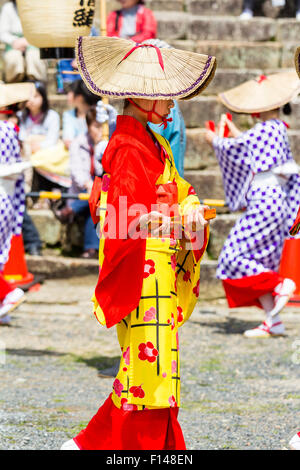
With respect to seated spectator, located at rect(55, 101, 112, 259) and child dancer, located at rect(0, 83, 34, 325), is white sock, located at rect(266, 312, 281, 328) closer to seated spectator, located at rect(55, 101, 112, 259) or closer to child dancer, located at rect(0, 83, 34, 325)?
child dancer, located at rect(0, 83, 34, 325)

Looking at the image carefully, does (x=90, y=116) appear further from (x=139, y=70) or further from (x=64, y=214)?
(x=139, y=70)

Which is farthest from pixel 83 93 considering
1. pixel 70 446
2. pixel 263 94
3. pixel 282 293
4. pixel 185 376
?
pixel 70 446

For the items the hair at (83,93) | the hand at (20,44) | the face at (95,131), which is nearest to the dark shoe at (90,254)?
the face at (95,131)

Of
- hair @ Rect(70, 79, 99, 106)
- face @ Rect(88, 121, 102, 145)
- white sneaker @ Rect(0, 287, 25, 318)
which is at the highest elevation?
hair @ Rect(70, 79, 99, 106)

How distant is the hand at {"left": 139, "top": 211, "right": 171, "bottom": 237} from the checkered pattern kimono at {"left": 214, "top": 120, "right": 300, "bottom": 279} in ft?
10.1

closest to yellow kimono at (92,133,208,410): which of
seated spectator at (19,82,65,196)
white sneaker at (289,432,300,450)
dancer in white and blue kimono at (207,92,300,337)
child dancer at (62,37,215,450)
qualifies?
child dancer at (62,37,215,450)

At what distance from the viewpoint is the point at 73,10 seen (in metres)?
5.32

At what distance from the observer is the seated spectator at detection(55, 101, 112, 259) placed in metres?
8.17

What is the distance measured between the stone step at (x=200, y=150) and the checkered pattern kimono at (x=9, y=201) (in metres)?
2.68

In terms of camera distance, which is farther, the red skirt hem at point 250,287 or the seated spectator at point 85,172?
the seated spectator at point 85,172

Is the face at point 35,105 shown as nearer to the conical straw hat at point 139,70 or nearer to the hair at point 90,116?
the hair at point 90,116

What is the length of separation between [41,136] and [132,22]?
1571 mm

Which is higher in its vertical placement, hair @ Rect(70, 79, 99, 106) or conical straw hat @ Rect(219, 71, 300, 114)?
conical straw hat @ Rect(219, 71, 300, 114)

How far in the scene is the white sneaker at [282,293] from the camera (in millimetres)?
6348
